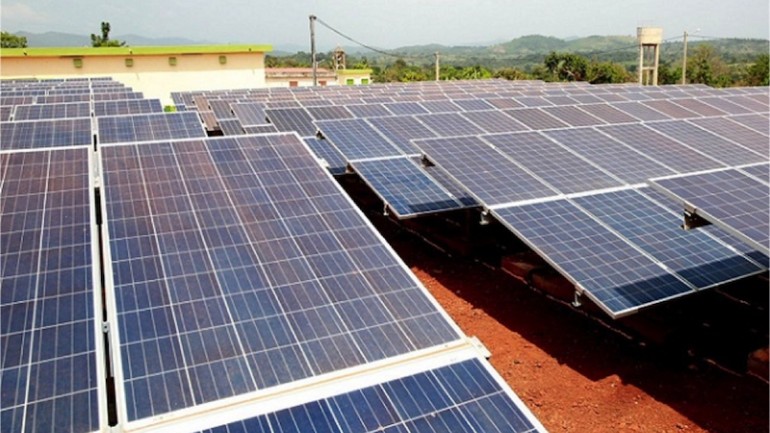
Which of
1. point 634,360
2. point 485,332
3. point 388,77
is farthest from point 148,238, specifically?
point 388,77

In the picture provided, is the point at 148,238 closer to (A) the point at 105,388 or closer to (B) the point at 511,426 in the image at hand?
(A) the point at 105,388

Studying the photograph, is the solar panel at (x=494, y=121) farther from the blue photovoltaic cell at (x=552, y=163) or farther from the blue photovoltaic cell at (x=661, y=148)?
the blue photovoltaic cell at (x=552, y=163)

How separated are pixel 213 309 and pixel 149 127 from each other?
1255cm

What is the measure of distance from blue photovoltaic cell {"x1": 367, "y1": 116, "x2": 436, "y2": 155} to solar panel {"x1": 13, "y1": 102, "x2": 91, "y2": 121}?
10.3 metres

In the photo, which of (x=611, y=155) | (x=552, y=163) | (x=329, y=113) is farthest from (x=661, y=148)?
(x=329, y=113)

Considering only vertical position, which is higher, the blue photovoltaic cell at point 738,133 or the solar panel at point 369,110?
the solar panel at point 369,110

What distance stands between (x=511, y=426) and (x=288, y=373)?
206 centimetres

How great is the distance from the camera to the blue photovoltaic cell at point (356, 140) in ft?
46.4

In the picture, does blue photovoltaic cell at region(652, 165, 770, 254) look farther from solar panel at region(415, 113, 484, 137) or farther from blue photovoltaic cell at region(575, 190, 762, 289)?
solar panel at region(415, 113, 484, 137)

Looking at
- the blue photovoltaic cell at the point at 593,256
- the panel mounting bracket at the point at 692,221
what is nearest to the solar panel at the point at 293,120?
the blue photovoltaic cell at the point at 593,256

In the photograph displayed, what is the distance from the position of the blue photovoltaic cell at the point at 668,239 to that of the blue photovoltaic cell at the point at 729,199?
4.05 feet

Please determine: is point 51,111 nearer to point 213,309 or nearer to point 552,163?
point 552,163

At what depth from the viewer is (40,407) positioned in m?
4.70

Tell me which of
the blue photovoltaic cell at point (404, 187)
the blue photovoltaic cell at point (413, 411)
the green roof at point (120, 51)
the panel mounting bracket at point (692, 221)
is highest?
the green roof at point (120, 51)
